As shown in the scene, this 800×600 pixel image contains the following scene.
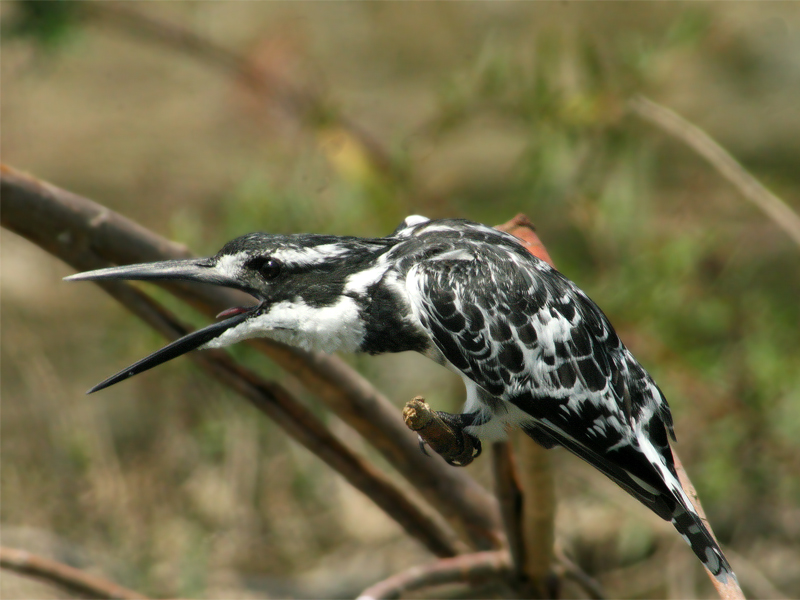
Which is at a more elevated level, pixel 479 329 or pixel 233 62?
pixel 233 62

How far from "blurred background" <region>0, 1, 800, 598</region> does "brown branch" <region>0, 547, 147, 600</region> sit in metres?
0.92

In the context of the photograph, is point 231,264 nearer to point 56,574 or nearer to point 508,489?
point 508,489

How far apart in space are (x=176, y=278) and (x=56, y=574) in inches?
43.8

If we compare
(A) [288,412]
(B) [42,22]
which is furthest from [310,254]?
(B) [42,22]

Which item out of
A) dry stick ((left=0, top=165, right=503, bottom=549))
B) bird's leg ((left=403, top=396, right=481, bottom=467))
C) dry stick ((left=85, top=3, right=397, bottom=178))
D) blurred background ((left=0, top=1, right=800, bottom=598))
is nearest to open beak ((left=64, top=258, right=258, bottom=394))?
dry stick ((left=0, top=165, right=503, bottom=549))

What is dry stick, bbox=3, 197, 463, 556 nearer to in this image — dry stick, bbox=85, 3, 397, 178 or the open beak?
the open beak

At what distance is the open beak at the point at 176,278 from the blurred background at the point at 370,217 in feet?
4.01

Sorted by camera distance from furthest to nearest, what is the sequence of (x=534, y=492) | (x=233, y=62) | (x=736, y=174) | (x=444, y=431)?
1. (x=233, y=62)
2. (x=736, y=174)
3. (x=534, y=492)
4. (x=444, y=431)

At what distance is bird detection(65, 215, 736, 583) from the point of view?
62.6 inches

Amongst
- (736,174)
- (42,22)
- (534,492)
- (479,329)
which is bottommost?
→ (534,492)

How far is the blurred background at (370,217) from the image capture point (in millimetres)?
3451

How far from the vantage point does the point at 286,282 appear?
1.67 metres

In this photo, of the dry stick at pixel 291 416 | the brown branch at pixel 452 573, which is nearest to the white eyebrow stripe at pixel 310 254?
the dry stick at pixel 291 416

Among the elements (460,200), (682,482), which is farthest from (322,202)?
(682,482)
